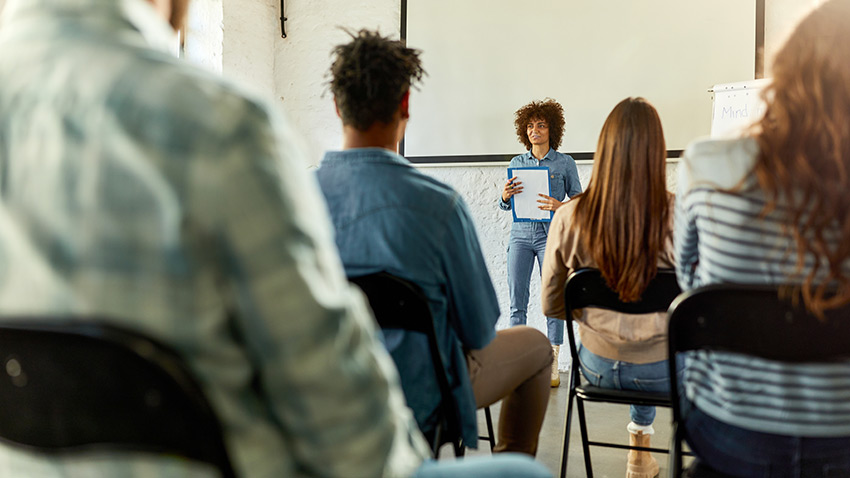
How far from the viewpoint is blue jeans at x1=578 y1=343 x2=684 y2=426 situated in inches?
68.4

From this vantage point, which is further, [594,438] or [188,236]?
[594,438]

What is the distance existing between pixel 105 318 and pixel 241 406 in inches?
4.9

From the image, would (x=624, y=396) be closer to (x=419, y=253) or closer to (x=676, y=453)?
(x=676, y=453)

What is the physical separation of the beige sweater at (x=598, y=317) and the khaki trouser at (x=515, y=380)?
146 mm

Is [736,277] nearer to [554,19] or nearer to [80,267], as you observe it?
[80,267]

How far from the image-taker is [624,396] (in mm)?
1716

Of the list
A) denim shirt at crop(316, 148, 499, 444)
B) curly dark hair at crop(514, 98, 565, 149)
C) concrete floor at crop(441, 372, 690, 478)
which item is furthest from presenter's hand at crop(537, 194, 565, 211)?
denim shirt at crop(316, 148, 499, 444)

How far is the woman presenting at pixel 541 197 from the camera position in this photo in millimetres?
3828

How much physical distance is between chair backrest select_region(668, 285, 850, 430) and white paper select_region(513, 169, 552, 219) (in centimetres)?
261

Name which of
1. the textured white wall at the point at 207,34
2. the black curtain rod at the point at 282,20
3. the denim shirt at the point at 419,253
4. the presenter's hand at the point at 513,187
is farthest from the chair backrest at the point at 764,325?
the black curtain rod at the point at 282,20

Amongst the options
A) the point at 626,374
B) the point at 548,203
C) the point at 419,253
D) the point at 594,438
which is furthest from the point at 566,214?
the point at 548,203

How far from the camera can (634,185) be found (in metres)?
1.82

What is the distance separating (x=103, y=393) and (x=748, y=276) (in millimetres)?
935

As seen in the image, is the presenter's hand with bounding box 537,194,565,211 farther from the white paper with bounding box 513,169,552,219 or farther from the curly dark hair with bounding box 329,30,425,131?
the curly dark hair with bounding box 329,30,425,131
